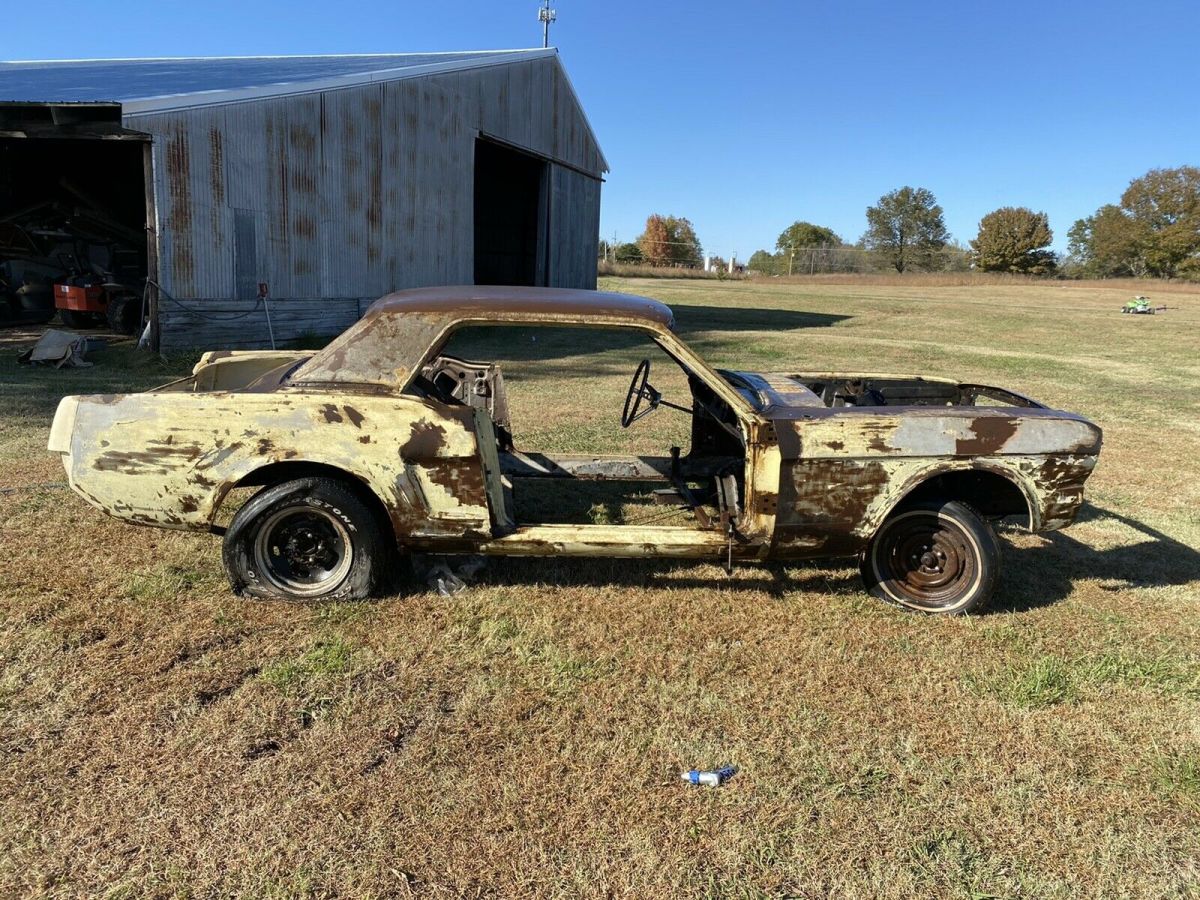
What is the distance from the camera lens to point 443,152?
51.8 feet

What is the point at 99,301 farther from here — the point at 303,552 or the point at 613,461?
the point at 303,552

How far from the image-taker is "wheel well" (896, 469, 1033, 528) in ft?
12.0

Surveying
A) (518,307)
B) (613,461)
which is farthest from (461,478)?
(613,461)

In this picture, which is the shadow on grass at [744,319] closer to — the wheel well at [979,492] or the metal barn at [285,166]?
the metal barn at [285,166]

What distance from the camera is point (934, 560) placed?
376 cm

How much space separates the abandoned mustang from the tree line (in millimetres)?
72544

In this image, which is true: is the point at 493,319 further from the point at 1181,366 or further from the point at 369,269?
the point at 1181,366

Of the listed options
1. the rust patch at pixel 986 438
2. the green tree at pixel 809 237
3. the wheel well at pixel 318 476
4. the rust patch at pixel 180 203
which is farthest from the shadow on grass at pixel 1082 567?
the green tree at pixel 809 237

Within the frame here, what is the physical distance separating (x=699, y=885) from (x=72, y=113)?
11.7m

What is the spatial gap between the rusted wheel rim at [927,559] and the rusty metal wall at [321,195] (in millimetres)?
10439

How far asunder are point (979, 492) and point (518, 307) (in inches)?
102

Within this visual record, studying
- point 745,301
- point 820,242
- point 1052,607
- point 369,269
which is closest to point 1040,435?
point 1052,607

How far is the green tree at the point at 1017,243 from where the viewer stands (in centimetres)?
7588

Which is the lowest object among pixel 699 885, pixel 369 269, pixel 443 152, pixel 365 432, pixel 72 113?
pixel 699 885
